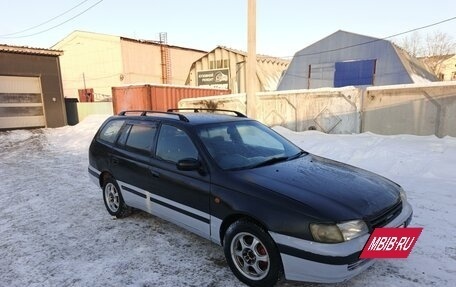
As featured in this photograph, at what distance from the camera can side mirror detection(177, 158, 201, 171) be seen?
11.3 feet

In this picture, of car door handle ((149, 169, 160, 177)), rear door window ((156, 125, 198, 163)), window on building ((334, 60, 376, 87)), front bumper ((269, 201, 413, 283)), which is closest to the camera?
front bumper ((269, 201, 413, 283))

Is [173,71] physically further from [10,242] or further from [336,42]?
[10,242]

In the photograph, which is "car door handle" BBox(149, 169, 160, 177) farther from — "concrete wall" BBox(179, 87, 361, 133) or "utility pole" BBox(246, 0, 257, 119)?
"concrete wall" BBox(179, 87, 361, 133)

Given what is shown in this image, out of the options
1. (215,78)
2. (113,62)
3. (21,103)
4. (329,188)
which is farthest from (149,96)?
(113,62)

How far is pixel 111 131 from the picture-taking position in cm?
519

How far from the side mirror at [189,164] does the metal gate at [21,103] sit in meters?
19.3

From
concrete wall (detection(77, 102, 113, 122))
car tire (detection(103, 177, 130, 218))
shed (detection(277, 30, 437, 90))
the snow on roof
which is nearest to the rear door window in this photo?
car tire (detection(103, 177, 130, 218))

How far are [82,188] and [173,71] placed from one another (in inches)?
1086

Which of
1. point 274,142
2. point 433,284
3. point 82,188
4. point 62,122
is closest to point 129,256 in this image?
point 274,142

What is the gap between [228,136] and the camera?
4.00 metres

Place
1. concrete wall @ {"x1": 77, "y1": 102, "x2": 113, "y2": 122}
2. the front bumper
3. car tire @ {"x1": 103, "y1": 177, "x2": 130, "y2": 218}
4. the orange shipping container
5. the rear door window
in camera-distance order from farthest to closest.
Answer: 1. concrete wall @ {"x1": 77, "y1": 102, "x2": 113, "y2": 122}
2. the orange shipping container
3. car tire @ {"x1": 103, "y1": 177, "x2": 130, "y2": 218}
4. the rear door window
5. the front bumper

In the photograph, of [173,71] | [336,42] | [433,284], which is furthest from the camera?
[173,71]

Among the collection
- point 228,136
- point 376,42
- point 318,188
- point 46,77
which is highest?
point 376,42

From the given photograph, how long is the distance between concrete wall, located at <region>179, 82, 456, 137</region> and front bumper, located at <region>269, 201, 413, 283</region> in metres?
8.19
